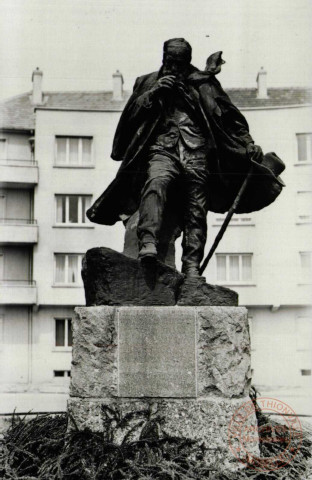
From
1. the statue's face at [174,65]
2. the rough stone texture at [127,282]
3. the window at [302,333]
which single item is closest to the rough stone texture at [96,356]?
the rough stone texture at [127,282]

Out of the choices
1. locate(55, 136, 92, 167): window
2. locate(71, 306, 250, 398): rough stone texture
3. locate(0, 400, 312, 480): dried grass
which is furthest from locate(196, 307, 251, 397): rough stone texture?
locate(55, 136, 92, 167): window

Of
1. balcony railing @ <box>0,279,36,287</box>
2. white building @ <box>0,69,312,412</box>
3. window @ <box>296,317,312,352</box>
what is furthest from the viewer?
balcony railing @ <box>0,279,36,287</box>

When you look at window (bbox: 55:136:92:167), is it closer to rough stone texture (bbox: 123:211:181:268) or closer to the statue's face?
the statue's face

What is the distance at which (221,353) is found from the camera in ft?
16.7

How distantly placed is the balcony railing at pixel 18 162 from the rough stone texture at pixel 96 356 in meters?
22.8

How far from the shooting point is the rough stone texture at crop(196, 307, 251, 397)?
5.04 metres

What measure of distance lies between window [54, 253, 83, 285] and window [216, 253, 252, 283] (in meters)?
5.74

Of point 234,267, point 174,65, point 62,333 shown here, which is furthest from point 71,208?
point 174,65

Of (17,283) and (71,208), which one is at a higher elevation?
(71,208)

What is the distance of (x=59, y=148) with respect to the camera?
27797 mm

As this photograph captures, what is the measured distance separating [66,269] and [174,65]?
22041 mm

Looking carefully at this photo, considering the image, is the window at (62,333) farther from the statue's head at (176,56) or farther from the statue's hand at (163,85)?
the statue's hand at (163,85)

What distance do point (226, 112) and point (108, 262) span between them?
182cm

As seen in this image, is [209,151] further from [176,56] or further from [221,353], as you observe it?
[221,353]
